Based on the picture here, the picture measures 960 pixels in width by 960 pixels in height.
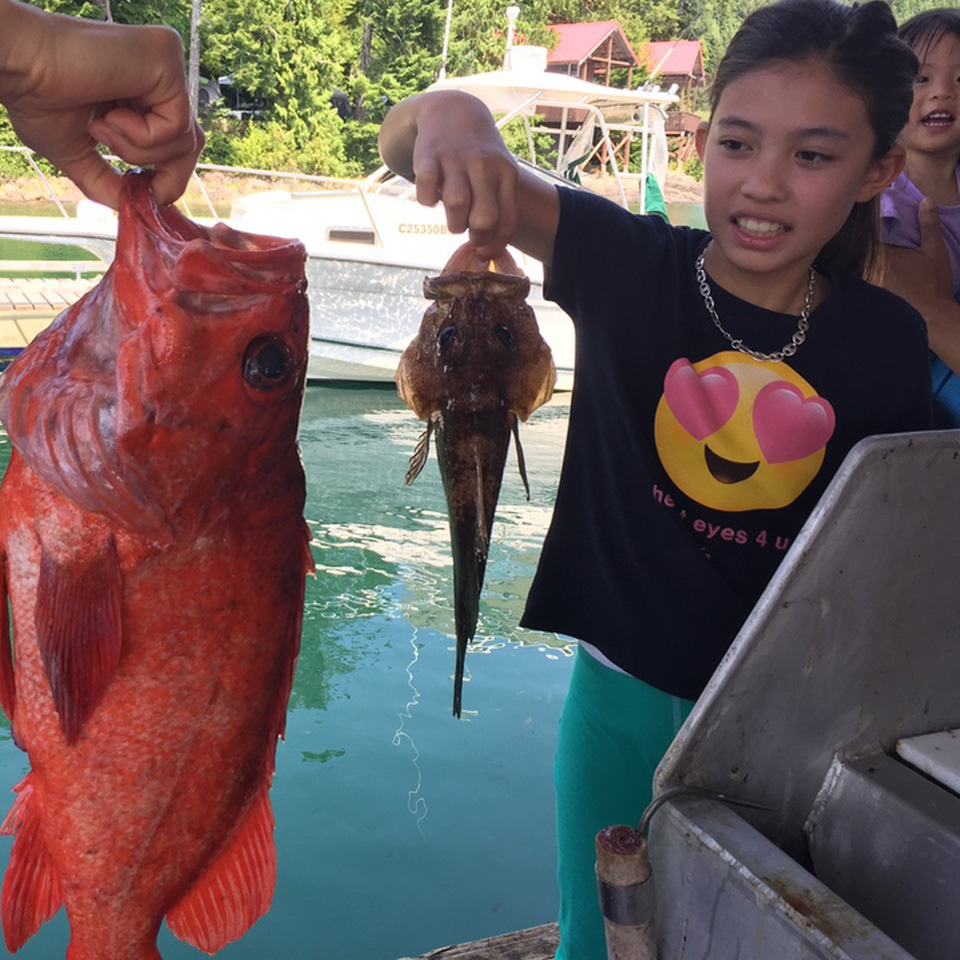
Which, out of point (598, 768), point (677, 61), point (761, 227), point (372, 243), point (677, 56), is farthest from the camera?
point (677, 56)

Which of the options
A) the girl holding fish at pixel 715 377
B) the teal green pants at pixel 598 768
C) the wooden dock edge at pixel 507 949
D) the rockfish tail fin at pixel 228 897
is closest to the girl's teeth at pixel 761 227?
the girl holding fish at pixel 715 377

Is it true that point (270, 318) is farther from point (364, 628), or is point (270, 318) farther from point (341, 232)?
point (341, 232)

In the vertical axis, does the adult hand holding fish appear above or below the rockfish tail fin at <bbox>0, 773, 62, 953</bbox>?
above

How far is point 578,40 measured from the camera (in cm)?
4012

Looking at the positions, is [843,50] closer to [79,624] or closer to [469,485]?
[469,485]

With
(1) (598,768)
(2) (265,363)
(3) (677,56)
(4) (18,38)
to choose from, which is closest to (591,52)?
(3) (677,56)

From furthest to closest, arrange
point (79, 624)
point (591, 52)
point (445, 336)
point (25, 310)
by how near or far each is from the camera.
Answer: point (591, 52), point (25, 310), point (445, 336), point (79, 624)

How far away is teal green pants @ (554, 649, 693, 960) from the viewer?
1.86 m

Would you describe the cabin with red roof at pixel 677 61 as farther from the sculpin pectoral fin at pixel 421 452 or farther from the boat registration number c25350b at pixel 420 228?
the sculpin pectoral fin at pixel 421 452

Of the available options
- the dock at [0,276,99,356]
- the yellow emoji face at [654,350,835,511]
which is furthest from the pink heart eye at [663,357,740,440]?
the dock at [0,276,99,356]

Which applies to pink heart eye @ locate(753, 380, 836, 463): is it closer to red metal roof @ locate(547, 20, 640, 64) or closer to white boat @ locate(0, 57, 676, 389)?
white boat @ locate(0, 57, 676, 389)

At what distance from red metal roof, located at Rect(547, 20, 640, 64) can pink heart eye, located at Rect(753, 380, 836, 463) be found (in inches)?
1599

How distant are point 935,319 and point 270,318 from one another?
1.60 metres

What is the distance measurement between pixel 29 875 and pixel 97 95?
1.05 meters
